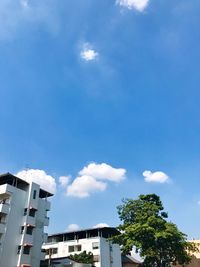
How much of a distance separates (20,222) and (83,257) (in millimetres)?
17266

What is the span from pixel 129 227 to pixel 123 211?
438 cm

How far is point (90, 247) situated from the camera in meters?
64.9

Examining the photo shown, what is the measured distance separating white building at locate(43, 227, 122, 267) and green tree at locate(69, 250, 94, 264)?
1281 millimetres

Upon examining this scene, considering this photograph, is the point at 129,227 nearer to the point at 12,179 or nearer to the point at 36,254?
the point at 36,254

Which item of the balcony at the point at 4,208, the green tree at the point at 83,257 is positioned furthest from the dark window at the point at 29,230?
the green tree at the point at 83,257

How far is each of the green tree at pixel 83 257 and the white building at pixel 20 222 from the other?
9.15 metres

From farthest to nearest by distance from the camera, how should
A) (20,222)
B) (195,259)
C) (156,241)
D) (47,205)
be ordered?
(47,205) → (195,259) → (20,222) → (156,241)

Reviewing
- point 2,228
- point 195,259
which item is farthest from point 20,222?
point 195,259

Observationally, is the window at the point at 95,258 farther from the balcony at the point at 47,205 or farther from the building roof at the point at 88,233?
the balcony at the point at 47,205

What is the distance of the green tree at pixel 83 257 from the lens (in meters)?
60.0

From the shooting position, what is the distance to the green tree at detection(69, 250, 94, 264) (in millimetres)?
59975

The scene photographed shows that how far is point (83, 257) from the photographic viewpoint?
201 feet

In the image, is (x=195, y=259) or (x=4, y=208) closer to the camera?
(x=4, y=208)

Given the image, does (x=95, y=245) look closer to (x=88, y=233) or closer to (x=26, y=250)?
(x=88, y=233)
